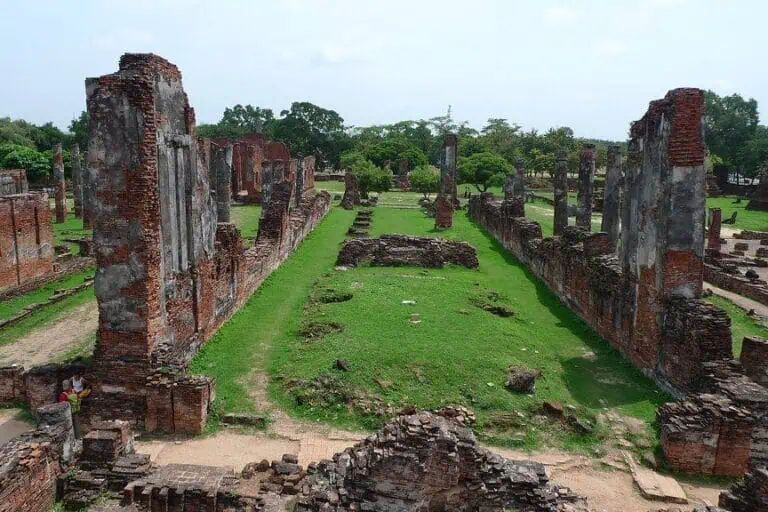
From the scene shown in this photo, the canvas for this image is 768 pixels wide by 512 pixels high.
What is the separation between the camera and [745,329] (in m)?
16.2

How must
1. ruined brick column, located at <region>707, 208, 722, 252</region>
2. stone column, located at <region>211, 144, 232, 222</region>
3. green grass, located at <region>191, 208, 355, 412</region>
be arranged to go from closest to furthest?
green grass, located at <region>191, 208, 355, 412</region>, stone column, located at <region>211, 144, 232, 222</region>, ruined brick column, located at <region>707, 208, 722, 252</region>

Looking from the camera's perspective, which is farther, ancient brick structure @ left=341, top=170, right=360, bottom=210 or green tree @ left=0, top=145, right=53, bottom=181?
green tree @ left=0, top=145, right=53, bottom=181

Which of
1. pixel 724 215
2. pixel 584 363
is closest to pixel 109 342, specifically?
pixel 584 363

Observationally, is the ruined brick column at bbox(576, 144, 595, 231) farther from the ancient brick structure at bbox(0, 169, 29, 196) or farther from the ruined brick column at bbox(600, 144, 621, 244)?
the ancient brick structure at bbox(0, 169, 29, 196)

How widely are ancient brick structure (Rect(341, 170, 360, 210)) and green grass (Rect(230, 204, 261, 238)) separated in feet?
18.6

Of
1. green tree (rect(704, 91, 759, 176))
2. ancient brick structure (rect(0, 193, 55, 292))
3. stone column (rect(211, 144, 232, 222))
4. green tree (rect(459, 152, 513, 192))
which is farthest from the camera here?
green tree (rect(704, 91, 759, 176))

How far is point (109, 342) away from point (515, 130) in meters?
73.4

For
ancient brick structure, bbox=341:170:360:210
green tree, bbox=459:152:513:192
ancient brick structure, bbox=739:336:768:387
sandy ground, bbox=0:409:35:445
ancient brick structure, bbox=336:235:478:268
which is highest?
green tree, bbox=459:152:513:192

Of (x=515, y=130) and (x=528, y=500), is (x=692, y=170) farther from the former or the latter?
(x=515, y=130)

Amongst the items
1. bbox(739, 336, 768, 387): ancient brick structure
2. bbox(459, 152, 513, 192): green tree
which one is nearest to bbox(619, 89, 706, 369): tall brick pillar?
bbox(739, 336, 768, 387): ancient brick structure

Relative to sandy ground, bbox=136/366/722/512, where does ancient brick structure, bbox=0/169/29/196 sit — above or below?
above

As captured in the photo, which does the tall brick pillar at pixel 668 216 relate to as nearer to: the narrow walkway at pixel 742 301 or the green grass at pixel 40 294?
the narrow walkway at pixel 742 301

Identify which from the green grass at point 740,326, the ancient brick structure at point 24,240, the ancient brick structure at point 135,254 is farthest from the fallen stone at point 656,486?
the ancient brick structure at point 24,240

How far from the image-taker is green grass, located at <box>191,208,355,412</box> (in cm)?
1177
